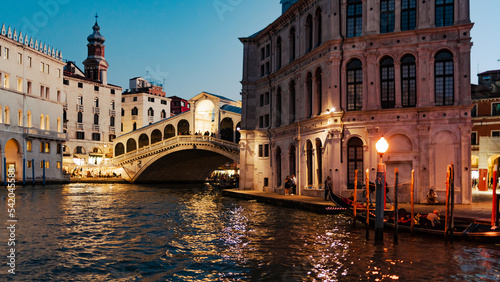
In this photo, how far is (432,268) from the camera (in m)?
11.3

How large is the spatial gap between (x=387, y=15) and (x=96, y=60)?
56749mm

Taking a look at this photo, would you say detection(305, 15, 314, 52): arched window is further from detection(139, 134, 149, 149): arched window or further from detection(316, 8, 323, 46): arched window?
detection(139, 134, 149, 149): arched window

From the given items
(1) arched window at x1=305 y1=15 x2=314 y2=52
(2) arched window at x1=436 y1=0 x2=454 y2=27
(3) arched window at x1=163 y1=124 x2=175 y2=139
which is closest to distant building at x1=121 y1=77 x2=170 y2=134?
(3) arched window at x1=163 y1=124 x2=175 y2=139

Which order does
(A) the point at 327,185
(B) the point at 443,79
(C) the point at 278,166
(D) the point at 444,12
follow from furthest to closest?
(C) the point at 278,166
(A) the point at 327,185
(B) the point at 443,79
(D) the point at 444,12

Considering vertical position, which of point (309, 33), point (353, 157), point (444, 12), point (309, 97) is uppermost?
point (309, 33)

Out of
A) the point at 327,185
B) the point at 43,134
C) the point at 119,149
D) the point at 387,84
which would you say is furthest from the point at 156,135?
the point at 387,84

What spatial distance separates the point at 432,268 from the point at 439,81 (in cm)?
1359

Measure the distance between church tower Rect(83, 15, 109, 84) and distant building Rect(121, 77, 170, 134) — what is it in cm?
510

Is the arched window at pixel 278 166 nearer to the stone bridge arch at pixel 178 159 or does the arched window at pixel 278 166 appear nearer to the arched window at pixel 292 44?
the arched window at pixel 292 44

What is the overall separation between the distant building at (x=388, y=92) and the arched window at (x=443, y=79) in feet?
0.14

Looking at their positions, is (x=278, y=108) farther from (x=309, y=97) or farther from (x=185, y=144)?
(x=185, y=144)

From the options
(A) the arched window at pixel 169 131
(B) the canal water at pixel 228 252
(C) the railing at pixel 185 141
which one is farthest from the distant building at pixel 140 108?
(B) the canal water at pixel 228 252

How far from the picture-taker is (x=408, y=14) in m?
23.2

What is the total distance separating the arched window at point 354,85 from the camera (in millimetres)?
24047
